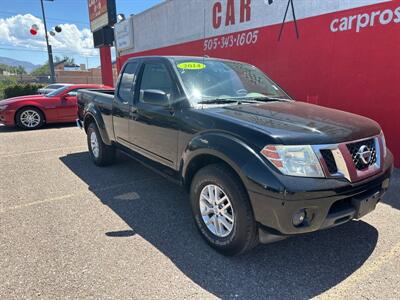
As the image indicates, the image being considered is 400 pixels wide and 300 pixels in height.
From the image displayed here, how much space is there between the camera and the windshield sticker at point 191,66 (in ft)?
11.7

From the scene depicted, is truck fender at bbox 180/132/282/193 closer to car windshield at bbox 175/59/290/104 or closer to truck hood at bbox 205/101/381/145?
truck hood at bbox 205/101/381/145

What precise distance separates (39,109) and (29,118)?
1.30ft

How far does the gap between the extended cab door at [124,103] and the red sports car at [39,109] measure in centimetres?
525

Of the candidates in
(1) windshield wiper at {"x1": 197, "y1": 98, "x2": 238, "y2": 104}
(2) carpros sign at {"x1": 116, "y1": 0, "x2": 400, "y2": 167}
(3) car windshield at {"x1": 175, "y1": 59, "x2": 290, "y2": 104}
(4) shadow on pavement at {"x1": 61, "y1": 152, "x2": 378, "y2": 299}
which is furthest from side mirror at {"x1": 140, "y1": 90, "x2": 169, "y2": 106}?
(2) carpros sign at {"x1": 116, "y1": 0, "x2": 400, "y2": 167}

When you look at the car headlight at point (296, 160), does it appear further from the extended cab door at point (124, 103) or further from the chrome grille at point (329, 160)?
the extended cab door at point (124, 103)

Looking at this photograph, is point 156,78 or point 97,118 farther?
point 97,118

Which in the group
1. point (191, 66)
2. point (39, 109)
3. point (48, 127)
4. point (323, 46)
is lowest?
point (48, 127)

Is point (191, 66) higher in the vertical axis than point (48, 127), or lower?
higher

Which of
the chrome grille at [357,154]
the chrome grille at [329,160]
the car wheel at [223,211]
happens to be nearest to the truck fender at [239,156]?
the car wheel at [223,211]

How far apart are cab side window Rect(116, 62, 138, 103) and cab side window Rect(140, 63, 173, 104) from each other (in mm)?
263

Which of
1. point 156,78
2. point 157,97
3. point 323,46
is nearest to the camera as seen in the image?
point 157,97

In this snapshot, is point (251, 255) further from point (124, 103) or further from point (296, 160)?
point (124, 103)

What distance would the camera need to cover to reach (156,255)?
2.84 meters

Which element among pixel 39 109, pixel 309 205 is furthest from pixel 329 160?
pixel 39 109
